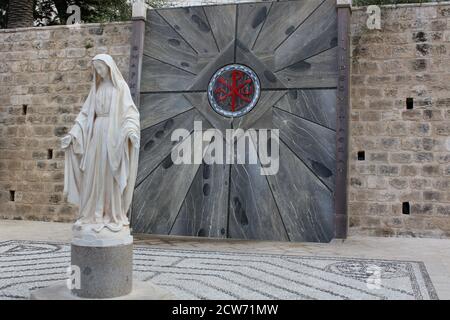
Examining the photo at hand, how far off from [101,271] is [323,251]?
3433 millimetres

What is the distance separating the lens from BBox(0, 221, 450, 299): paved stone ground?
16.0 ft

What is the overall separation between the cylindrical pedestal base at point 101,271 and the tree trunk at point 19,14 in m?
8.22

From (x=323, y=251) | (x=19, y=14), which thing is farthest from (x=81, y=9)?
(x=323, y=251)

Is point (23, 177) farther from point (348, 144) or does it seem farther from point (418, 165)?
point (418, 165)

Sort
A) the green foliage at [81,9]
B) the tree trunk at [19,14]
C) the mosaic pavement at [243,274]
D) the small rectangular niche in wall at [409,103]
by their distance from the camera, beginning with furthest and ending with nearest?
the green foliage at [81,9]
the tree trunk at [19,14]
the small rectangular niche in wall at [409,103]
the mosaic pavement at [243,274]

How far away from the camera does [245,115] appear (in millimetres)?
7391

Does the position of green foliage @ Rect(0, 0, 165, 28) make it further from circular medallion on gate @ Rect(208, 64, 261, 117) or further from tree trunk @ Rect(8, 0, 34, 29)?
circular medallion on gate @ Rect(208, 64, 261, 117)

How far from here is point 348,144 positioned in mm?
7133

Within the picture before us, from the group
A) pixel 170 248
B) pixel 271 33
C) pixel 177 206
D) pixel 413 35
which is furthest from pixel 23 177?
pixel 413 35

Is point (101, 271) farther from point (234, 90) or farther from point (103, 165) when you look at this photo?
point (234, 90)

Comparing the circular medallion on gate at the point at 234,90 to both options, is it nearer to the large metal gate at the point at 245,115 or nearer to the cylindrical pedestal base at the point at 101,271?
the large metal gate at the point at 245,115

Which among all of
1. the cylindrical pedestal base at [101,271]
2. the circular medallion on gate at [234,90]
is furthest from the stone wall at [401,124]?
the cylindrical pedestal base at [101,271]

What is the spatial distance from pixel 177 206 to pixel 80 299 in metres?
4.17

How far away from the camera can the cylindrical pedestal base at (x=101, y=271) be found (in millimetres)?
3318
